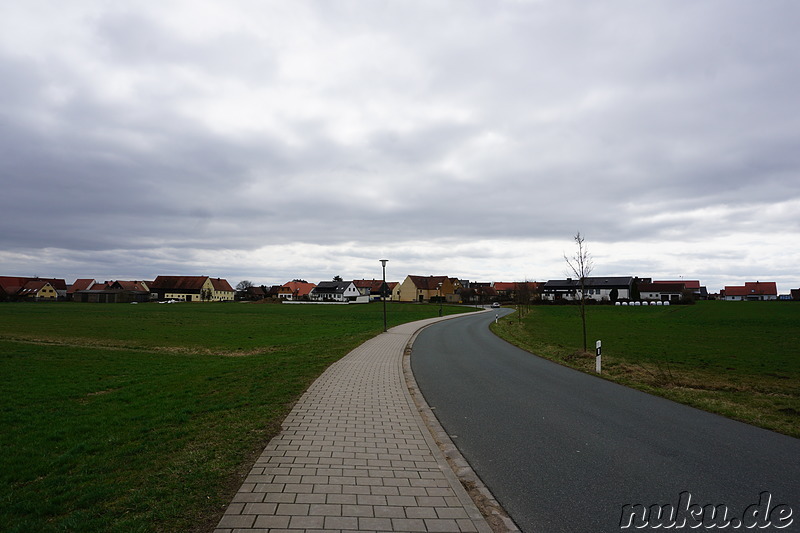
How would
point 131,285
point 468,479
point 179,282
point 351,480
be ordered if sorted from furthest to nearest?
point 131,285 → point 179,282 → point 468,479 → point 351,480

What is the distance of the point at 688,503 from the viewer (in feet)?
14.1

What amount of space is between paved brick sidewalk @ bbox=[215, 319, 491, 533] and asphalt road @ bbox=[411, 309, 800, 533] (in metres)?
0.58

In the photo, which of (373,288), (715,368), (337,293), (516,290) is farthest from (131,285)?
(715,368)

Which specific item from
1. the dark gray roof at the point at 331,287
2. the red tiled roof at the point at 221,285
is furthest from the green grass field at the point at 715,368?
the red tiled roof at the point at 221,285

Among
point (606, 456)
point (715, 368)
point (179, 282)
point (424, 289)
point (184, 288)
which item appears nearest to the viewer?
point (606, 456)

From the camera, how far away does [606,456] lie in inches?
219

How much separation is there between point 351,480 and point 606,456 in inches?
127

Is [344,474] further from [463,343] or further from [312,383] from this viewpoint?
[463,343]

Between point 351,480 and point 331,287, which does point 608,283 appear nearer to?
point 331,287

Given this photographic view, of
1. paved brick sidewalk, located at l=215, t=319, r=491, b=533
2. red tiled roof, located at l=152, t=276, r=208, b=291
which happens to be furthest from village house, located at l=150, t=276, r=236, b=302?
paved brick sidewalk, located at l=215, t=319, r=491, b=533

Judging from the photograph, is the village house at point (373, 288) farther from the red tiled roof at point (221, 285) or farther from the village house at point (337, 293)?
the red tiled roof at point (221, 285)

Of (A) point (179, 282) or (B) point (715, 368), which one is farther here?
(A) point (179, 282)

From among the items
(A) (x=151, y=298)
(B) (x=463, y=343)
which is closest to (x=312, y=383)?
(B) (x=463, y=343)

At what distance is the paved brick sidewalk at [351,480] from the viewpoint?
379 cm
